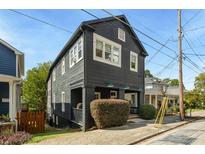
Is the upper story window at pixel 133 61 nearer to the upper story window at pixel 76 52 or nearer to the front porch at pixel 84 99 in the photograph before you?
the front porch at pixel 84 99

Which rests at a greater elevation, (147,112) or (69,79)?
(69,79)

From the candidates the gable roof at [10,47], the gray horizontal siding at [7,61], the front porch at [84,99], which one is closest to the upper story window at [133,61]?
the front porch at [84,99]

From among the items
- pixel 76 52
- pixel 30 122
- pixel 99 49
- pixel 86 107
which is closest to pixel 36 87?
pixel 76 52

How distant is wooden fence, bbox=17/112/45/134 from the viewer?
567 inches

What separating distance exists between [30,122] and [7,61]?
368 centimetres

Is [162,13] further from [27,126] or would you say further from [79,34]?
[27,126]

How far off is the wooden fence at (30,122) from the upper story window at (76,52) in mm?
3947

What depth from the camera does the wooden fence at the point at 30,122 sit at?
47.2 ft

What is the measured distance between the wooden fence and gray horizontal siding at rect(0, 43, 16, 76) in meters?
2.42

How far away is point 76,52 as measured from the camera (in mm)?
Result: 16062

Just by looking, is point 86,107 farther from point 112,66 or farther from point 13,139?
point 13,139

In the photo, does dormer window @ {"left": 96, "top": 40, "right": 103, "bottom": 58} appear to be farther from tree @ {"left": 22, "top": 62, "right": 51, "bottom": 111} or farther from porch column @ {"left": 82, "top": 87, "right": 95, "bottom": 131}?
tree @ {"left": 22, "top": 62, "right": 51, "bottom": 111}

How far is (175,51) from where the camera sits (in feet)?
63.6
